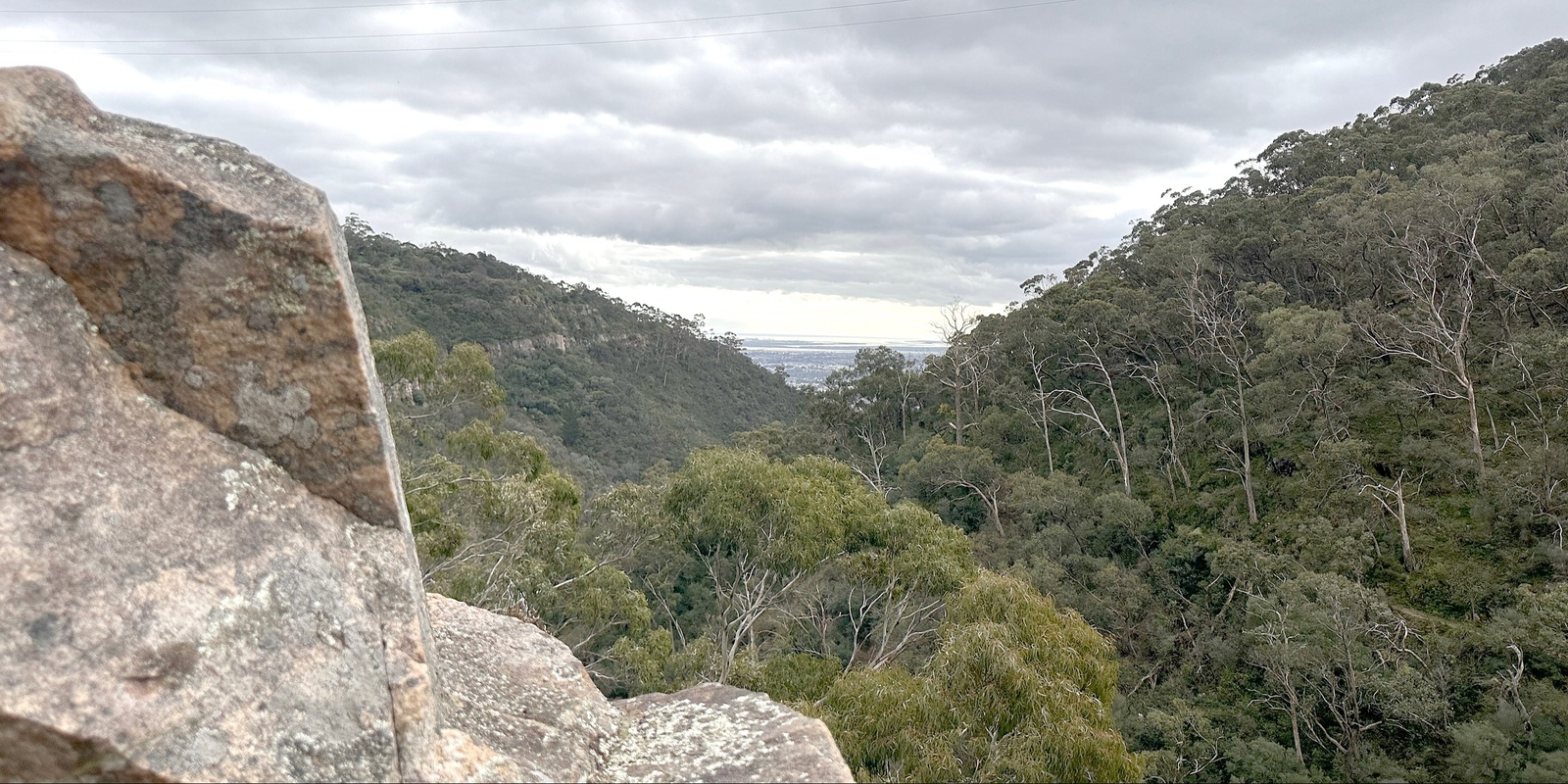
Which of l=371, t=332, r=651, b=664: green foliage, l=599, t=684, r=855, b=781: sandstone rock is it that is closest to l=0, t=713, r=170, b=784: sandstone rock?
l=599, t=684, r=855, b=781: sandstone rock

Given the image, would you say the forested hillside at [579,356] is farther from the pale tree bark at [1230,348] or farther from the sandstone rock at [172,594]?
→ the sandstone rock at [172,594]

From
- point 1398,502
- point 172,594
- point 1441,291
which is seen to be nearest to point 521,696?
point 172,594

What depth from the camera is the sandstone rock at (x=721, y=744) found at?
179 inches

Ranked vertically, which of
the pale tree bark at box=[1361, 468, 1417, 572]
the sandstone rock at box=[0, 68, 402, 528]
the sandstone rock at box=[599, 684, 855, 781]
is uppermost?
the sandstone rock at box=[0, 68, 402, 528]

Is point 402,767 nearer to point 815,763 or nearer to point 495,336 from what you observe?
point 815,763

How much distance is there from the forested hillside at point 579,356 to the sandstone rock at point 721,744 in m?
33.9

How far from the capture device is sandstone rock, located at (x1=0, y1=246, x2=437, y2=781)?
10.2 ft

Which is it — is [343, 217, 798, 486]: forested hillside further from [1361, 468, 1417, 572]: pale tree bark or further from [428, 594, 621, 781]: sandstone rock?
[428, 594, 621, 781]: sandstone rock

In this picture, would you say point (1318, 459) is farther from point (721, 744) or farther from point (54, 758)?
point (54, 758)

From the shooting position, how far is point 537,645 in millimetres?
5816

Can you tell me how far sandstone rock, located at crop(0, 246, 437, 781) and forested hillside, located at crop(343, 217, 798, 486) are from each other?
3505 centimetres

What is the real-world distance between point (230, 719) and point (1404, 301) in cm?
3078

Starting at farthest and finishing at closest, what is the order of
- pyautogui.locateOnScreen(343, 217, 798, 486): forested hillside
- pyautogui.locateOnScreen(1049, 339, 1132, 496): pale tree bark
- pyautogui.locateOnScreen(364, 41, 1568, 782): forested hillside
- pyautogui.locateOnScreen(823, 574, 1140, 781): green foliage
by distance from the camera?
1. pyautogui.locateOnScreen(343, 217, 798, 486): forested hillside
2. pyautogui.locateOnScreen(1049, 339, 1132, 496): pale tree bark
3. pyautogui.locateOnScreen(364, 41, 1568, 782): forested hillside
4. pyautogui.locateOnScreen(823, 574, 1140, 781): green foliage

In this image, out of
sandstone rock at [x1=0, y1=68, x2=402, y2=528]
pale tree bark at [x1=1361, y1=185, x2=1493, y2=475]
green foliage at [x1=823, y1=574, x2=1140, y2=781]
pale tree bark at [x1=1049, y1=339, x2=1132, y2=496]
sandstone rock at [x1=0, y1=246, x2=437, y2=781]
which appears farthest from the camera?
pale tree bark at [x1=1049, y1=339, x2=1132, y2=496]
